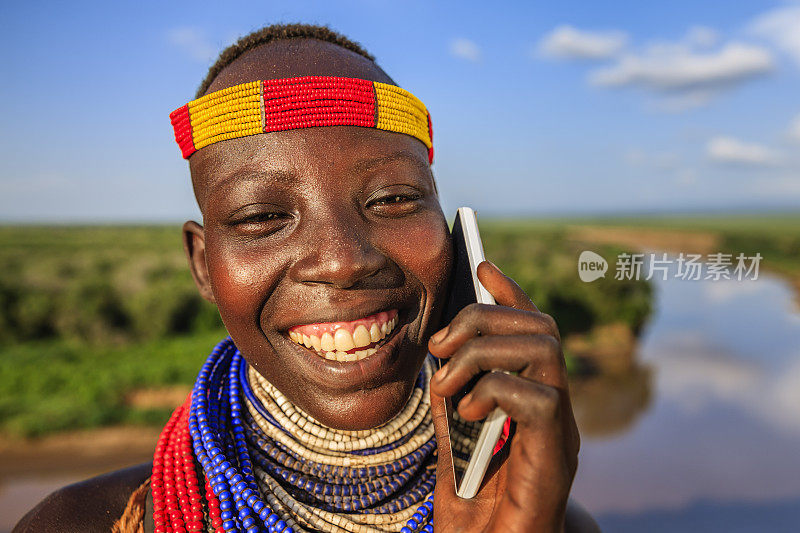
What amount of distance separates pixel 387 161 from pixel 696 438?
41.2 feet

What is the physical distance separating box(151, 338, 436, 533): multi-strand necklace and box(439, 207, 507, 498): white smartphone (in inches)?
11.0

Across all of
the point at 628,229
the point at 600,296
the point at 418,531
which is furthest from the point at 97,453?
the point at 628,229

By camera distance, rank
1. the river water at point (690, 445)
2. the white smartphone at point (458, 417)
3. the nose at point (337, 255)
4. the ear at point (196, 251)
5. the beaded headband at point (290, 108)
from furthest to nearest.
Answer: the river water at point (690, 445) < the ear at point (196, 251) < the beaded headband at point (290, 108) < the nose at point (337, 255) < the white smartphone at point (458, 417)

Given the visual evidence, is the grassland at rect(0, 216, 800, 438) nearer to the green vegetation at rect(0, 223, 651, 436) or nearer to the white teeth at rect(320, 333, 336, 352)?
the green vegetation at rect(0, 223, 651, 436)

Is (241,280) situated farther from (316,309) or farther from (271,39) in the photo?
(271,39)

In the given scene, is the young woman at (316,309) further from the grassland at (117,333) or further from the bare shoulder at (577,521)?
the grassland at (117,333)

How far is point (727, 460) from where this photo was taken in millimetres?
10930

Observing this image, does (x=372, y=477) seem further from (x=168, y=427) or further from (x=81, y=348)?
(x=81, y=348)

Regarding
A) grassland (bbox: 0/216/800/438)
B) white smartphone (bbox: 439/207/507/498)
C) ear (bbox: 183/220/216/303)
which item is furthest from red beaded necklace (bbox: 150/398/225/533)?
grassland (bbox: 0/216/800/438)

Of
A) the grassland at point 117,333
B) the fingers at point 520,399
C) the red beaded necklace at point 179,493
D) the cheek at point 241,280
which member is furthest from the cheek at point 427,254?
the grassland at point 117,333

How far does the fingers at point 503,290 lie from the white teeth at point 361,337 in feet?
1.27

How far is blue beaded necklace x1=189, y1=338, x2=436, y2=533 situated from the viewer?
1.72 meters

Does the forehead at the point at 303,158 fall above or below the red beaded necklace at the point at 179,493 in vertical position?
above

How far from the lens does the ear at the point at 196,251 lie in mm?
2090
